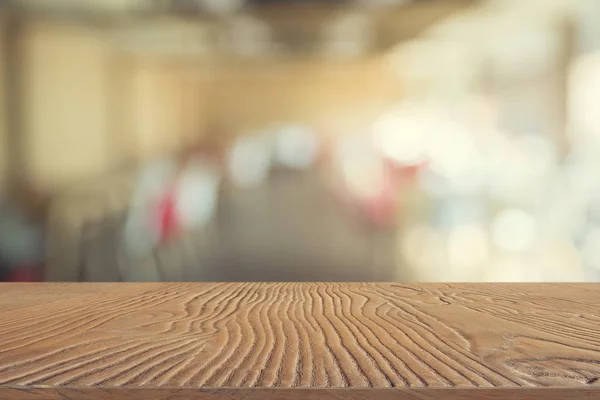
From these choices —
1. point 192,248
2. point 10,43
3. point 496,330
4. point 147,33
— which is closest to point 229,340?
point 496,330

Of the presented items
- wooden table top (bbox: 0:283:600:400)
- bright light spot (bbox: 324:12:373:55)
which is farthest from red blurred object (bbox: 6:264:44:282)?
wooden table top (bbox: 0:283:600:400)

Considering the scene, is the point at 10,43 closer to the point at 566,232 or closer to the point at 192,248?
the point at 192,248

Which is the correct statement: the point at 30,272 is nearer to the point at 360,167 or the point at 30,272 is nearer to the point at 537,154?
the point at 360,167

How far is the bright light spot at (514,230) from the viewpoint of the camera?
172 centimetres

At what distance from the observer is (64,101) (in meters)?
1.71

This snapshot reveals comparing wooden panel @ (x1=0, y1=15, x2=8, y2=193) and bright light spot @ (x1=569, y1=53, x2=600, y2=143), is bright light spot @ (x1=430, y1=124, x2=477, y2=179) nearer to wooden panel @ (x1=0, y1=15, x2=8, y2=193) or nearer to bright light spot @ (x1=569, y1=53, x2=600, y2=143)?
bright light spot @ (x1=569, y1=53, x2=600, y2=143)

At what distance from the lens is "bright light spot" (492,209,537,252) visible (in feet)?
5.64

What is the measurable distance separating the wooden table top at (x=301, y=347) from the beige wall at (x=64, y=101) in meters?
1.18

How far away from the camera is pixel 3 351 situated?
1.23 ft

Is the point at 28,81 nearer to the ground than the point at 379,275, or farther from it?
farther from it

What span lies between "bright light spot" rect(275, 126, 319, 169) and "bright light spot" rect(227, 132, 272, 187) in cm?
4

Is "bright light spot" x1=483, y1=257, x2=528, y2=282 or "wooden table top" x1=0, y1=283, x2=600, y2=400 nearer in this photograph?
"wooden table top" x1=0, y1=283, x2=600, y2=400

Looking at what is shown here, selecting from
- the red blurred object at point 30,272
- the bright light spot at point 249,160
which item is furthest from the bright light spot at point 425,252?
the red blurred object at point 30,272

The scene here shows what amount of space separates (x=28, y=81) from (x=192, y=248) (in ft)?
2.13
